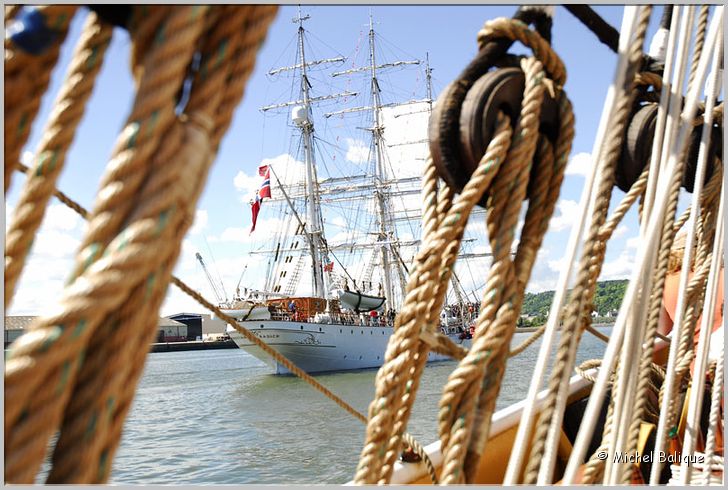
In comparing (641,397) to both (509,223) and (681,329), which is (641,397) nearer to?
(681,329)

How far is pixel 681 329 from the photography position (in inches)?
60.2

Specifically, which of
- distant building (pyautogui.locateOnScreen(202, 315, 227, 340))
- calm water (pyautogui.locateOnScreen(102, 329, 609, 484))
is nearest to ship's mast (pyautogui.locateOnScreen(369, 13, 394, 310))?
calm water (pyautogui.locateOnScreen(102, 329, 609, 484))

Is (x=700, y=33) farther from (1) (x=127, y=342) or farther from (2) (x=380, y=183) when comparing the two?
(2) (x=380, y=183)

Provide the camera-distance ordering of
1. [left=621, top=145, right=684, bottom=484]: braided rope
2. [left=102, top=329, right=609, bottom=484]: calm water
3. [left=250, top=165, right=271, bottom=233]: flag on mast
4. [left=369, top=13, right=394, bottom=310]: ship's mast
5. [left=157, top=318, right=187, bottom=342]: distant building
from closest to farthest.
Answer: [left=621, top=145, right=684, bottom=484]: braided rope → [left=102, top=329, right=609, bottom=484]: calm water → [left=250, top=165, right=271, bottom=233]: flag on mast → [left=369, top=13, right=394, bottom=310]: ship's mast → [left=157, top=318, right=187, bottom=342]: distant building

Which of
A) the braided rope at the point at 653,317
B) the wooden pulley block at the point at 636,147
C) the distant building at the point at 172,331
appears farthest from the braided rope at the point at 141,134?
the distant building at the point at 172,331

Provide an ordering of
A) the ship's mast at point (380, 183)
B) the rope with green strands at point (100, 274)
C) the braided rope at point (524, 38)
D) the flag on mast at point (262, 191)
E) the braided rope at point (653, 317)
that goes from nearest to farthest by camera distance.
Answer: the rope with green strands at point (100, 274), the braided rope at point (524, 38), the braided rope at point (653, 317), the flag on mast at point (262, 191), the ship's mast at point (380, 183)

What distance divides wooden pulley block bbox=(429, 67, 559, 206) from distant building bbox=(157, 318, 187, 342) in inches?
1948

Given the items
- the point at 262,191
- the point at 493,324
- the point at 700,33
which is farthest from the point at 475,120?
the point at 262,191

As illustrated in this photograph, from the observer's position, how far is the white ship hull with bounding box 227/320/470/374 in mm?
20859

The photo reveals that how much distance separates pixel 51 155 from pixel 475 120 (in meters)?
0.63

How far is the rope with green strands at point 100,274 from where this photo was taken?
401 millimetres

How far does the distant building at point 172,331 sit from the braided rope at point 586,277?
49.4 meters

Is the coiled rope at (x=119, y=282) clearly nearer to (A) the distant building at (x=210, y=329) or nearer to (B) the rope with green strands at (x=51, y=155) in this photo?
(B) the rope with green strands at (x=51, y=155)

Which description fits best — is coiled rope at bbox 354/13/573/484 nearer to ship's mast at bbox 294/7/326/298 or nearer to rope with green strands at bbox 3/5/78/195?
rope with green strands at bbox 3/5/78/195
